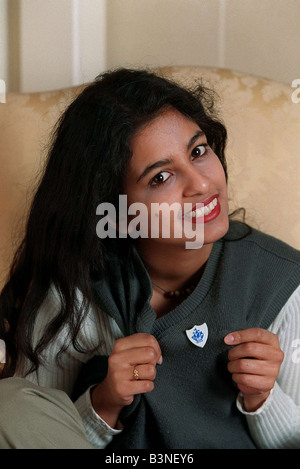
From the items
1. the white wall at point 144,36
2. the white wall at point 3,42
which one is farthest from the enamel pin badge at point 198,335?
the white wall at point 3,42

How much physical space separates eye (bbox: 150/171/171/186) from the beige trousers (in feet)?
1.24

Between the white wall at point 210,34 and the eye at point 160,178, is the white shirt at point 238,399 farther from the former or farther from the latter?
the white wall at point 210,34

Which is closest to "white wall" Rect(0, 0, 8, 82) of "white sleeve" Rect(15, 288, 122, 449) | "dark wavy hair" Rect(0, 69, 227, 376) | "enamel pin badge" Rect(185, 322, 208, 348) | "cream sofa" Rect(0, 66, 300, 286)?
"cream sofa" Rect(0, 66, 300, 286)

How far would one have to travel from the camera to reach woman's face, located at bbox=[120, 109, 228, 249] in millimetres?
1021

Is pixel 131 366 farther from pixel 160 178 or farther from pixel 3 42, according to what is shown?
pixel 3 42

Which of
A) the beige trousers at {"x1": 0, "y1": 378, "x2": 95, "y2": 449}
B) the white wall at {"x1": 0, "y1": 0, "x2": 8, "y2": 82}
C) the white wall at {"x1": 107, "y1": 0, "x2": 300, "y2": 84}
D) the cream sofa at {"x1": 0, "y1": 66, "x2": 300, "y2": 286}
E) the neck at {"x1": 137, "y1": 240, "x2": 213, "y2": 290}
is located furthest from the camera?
the white wall at {"x1": 0, "y1": 0, "x2": 8, "y2": 82}

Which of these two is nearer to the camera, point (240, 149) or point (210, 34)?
point (240, 149)

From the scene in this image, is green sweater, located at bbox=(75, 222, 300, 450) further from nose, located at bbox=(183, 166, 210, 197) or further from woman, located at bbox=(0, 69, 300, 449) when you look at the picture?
nose, located at bbox=(183, 166, 210, 197)

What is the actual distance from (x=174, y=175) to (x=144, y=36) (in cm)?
76

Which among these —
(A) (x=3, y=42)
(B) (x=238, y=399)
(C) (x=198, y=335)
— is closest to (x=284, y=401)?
(B) (x=238, y=399)

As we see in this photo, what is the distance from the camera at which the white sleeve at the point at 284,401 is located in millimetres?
1028

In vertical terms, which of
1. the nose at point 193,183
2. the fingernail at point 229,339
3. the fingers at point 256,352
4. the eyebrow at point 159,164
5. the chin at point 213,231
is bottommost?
the fingers at point 256,352

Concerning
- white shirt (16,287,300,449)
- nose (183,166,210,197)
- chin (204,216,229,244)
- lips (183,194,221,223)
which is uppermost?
nose (183,166,210,197)

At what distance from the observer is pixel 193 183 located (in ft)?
3.32
